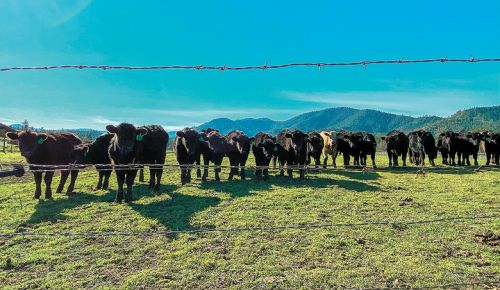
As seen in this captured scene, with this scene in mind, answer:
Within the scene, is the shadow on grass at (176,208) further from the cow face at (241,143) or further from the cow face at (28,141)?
the cow face at (241,143)

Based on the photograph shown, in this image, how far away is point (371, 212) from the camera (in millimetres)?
9695

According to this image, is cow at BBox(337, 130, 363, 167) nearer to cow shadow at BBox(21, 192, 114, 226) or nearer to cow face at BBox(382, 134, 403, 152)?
cow face at BBox(382, 134, 403, 152)

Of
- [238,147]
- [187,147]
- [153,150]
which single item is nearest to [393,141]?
[238,147]

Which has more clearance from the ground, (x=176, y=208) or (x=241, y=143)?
A: (x=241, y=143)

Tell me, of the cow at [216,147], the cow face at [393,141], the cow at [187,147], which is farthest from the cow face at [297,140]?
the cow face at [393,141]

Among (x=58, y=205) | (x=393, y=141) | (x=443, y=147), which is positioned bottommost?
(x=58, y=205)

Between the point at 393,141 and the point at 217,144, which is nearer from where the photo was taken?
the point at 217,144

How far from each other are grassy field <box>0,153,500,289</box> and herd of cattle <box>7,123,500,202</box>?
1.27 metres

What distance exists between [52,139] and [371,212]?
10947mm

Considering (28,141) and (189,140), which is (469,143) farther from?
Result: (28,141)

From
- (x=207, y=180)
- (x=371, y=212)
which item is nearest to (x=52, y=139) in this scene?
(x=207, y=180)

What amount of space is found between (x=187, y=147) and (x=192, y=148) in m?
0.22

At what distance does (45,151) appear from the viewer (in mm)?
12297

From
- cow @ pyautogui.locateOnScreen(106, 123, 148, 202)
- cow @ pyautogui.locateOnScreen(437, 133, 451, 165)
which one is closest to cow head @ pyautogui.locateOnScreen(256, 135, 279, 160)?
cow @ pyautogui.locateOnScreen(106, 123, 148, 202)
